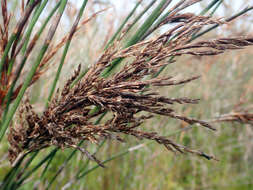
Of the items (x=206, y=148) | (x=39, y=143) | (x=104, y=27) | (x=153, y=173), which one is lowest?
(x=206, y=148)

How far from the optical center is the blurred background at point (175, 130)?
1614 mm

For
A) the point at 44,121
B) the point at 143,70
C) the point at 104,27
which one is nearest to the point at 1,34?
the point at 44,121

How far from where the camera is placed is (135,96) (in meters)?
0.64

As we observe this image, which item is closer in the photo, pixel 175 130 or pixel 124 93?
pixel 124 93

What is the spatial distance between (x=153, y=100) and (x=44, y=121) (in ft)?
0.94

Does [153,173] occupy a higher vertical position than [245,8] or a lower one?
lower

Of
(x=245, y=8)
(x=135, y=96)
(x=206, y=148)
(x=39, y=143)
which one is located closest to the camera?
(x=135, y=96)

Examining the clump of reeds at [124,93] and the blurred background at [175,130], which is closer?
the clump of reeds at [124,93]

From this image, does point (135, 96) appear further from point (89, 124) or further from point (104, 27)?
A: point (104, 27)

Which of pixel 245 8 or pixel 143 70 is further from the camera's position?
pixel 245 8

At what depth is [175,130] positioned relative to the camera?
219 cm

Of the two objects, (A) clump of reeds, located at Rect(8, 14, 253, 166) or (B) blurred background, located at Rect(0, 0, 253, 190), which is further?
(B) blurred background, located at Rect(0, 0, 253, 190)

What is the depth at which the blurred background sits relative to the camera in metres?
1.61

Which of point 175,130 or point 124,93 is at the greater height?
point 124,93
